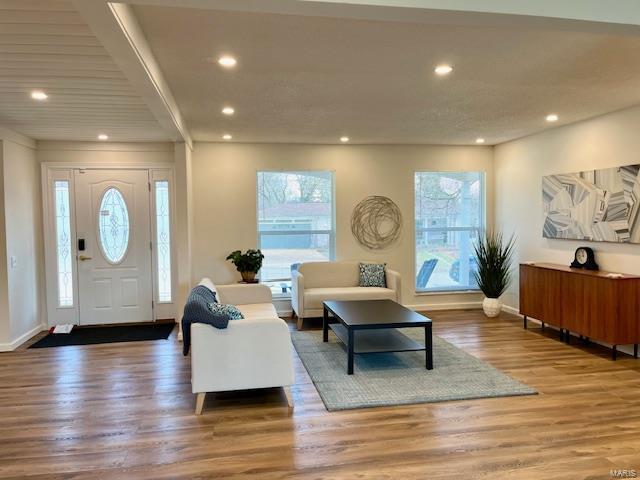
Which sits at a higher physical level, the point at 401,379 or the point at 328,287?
the point at 328,287

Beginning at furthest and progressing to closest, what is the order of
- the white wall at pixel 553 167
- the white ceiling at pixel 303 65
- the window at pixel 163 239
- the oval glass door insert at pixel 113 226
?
the window at pixel 163 239 < the oval glass door insert at pixel 113 226 < the white wall at pixel 553 167 < the white ceiling at pixel 303 65

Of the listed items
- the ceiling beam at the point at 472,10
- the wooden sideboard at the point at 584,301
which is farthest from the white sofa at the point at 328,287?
the ceiling beam at the point at 472,10

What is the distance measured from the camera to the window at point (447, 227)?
22.8ft

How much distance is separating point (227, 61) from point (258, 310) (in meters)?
2.54

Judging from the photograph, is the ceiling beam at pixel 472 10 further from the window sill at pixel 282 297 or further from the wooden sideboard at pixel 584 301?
the window sill at pixel 282 297

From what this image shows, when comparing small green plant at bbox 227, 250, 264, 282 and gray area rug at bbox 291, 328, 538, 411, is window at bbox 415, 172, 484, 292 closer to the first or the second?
gray area rug at bbox 291, 328, 538, 411

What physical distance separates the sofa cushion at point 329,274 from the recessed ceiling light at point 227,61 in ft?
11.6

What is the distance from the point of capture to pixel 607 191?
190 inches

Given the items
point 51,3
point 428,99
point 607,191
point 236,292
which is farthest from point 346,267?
point 51,3

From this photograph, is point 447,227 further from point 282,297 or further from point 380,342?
point 380,342

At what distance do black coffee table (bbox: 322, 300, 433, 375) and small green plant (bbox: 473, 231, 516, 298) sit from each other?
6.24 ft

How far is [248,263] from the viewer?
5.98 meters

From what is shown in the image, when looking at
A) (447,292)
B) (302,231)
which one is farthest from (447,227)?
(302,231)

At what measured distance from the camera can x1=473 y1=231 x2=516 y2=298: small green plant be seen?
6238 mm
